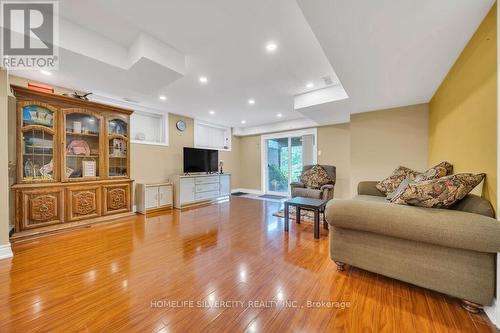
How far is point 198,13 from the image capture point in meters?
1.71

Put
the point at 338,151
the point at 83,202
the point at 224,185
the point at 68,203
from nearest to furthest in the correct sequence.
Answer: the point at 68,203 < the point at 83,202 < the point at 338,151 < the point at 224,185

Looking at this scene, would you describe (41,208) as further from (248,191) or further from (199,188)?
(248,191)

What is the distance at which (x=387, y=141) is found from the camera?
3.73 m

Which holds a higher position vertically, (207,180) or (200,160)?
(200,160)

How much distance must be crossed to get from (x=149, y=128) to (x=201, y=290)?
14.1 ft

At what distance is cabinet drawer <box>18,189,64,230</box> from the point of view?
8.64 ft

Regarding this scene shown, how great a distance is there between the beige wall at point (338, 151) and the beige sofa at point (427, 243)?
380 cm

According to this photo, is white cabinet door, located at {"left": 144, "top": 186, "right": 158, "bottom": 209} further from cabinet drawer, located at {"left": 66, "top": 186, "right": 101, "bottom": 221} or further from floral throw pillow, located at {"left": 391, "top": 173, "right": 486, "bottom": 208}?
floral throw pillow, located at {"left": 391, "top": 173, "right": 486, "bottom": 208}

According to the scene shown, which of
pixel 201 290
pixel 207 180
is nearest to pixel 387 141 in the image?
pixel 201 290

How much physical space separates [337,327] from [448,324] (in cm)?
73

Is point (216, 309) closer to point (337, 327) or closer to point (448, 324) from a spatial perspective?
point (337, 327)

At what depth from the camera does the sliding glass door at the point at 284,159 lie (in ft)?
19.4

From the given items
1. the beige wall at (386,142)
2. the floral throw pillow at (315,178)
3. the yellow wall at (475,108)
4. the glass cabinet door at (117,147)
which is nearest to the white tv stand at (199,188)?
the glass cabinet door at (117,147)

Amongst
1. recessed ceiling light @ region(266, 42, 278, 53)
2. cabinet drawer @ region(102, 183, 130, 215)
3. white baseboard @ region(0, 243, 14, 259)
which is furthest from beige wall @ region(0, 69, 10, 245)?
recessed ceiling light @ region(266, 42, 278, 53)
